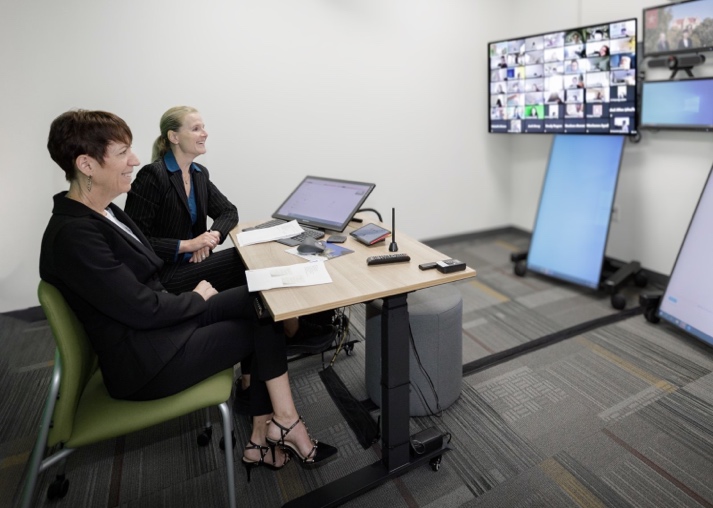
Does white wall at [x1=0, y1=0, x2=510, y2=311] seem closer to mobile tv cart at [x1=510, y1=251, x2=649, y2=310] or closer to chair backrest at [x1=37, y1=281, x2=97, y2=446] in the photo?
mobile tv cart at [x1=510, y1=251, x2=649, y2=310]

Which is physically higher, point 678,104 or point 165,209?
point 678,104

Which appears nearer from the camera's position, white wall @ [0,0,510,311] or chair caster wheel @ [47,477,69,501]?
chair caster wheel @ [47,477,69,501]

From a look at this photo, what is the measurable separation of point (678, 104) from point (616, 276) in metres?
1.11

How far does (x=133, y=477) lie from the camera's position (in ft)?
5.53

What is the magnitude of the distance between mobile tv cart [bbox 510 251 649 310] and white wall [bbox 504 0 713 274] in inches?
5.6

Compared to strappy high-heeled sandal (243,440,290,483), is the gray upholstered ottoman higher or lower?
higher

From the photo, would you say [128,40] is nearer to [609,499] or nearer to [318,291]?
[318,291]

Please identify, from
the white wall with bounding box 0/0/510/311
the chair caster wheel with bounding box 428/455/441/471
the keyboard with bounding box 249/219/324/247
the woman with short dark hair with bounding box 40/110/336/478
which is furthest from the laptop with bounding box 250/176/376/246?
the white wall with bounding box 0/0/510/311

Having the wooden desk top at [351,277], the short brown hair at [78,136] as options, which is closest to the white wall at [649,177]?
the wooden desk top at [351,277]

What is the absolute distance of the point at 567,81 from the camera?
3082 mm

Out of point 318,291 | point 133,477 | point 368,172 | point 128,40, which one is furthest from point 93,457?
point 368,172

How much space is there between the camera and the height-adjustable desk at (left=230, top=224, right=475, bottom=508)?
4.48 ft

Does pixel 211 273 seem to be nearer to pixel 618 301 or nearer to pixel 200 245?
pixel 200 245

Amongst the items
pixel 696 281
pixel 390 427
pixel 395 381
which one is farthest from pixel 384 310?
pixel 696 281
